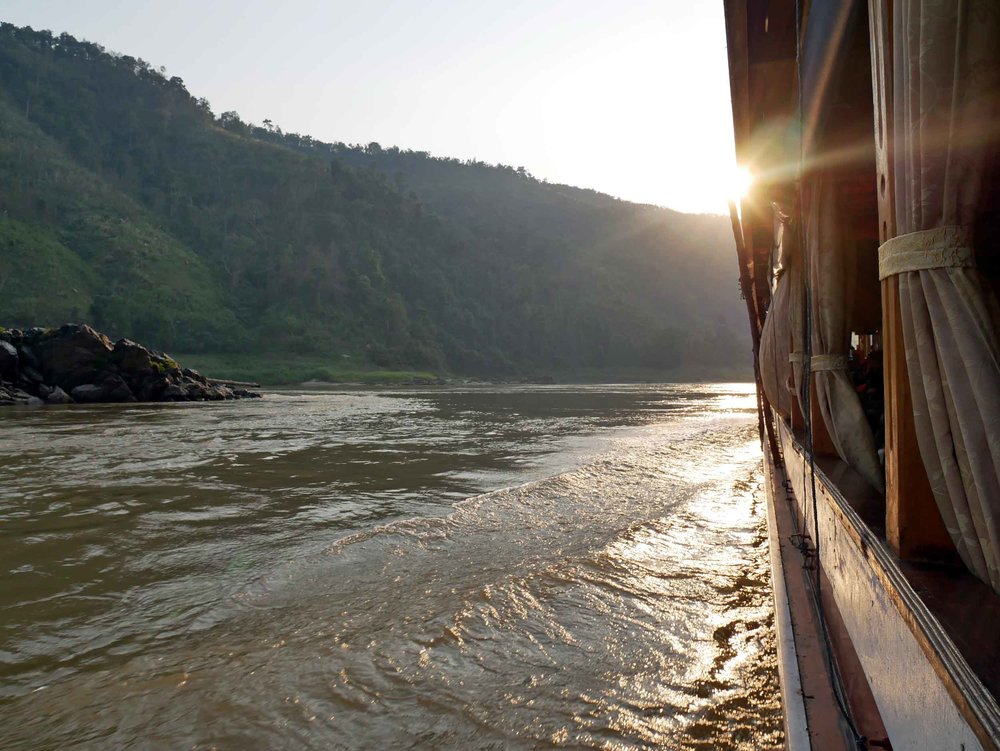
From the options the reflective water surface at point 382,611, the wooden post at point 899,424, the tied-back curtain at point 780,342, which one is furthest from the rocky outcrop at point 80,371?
the wooden post at point 899,424

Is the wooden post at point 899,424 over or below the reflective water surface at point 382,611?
over

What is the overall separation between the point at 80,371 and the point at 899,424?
35111 mm

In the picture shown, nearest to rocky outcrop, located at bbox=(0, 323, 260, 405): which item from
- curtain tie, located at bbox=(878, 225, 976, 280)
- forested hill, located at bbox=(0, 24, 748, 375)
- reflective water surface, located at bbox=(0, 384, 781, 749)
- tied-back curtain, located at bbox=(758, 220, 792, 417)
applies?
reflective water surface, located at bbox=(0, 384, 781, 749)

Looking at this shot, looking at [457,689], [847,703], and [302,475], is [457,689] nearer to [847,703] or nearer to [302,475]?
[847,703]

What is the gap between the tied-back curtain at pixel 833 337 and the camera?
139 inches

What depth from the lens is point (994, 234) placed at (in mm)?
2564

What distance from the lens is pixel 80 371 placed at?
30469 mm

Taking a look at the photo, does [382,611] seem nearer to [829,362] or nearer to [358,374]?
[829,362]

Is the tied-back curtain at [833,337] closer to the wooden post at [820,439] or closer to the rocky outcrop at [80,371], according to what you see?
the wooden post at [820,439]

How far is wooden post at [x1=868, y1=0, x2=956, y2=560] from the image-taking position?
1993mm

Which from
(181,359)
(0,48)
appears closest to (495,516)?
(181,359)

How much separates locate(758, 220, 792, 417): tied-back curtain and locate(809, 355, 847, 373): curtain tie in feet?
6.15

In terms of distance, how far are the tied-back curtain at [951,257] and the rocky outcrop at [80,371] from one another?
107 feet

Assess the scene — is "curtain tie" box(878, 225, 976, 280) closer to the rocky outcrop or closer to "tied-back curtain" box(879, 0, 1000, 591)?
"tied-back curtain" box(879, 0, 1000, 591)
